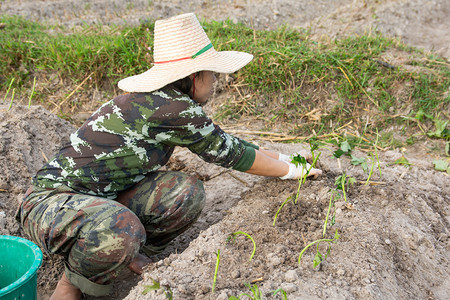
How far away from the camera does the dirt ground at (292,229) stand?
1825 millimetres

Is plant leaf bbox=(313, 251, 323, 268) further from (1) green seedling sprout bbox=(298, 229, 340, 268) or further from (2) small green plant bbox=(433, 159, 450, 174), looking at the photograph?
(2) small green plant bbox=(433, 159, 450, 174)

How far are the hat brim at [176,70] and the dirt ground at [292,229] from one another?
775mm

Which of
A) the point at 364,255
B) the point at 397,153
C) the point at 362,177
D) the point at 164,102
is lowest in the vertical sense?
the point at 397,153

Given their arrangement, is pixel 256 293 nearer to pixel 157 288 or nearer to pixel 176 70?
pixel 157 288

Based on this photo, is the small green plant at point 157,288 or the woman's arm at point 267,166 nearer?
the small green plant at point 157,288

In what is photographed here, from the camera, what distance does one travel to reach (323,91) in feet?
12.7

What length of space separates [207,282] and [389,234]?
0.99m

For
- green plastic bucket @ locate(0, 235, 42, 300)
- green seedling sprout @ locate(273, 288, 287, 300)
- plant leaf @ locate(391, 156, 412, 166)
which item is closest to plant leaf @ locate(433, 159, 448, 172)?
plant leaf @ locate(391, 156, 412, 166)

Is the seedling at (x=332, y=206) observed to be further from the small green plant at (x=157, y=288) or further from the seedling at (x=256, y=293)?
the small green plant at (x=157, y=288)

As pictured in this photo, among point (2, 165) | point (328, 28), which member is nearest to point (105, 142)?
point (2, 165)

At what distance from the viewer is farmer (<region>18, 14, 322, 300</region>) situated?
200 cm

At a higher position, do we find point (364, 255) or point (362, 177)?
point (364, 255)

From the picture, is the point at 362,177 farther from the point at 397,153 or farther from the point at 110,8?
the point at 110,8

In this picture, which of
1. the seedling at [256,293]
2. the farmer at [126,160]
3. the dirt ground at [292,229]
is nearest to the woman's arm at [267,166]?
the farmer at [126,160]
